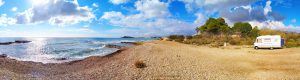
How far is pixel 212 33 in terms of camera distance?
425 feet

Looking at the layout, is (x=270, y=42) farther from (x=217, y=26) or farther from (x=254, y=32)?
(x=217, y=26)

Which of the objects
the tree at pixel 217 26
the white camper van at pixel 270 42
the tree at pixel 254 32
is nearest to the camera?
the white camper van at pixel 270 42

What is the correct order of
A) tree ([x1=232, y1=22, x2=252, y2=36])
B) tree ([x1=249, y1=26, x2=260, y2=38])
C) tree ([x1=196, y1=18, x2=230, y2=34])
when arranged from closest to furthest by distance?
tree ([x1=249, y1=26, x2=260, y2=38]) < tree ([x1=196, y1=18, x2=230, y2=34]) < tree ([x1=232, y1=22, x2=252, y2=36])

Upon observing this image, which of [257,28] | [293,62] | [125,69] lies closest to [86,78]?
[125,69]

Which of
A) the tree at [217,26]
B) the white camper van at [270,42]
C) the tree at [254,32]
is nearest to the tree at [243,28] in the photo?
the tree at [254,32]

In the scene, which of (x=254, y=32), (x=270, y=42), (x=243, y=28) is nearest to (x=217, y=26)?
(x=243, y=28)

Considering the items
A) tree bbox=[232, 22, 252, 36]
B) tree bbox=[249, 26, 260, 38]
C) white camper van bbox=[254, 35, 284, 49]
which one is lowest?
white camper van bbox=[254, 35, 284, 49]

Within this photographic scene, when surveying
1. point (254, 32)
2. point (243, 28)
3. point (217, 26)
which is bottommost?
point (254, 32)

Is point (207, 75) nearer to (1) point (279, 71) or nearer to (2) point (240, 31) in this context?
(1) point (279, 71)

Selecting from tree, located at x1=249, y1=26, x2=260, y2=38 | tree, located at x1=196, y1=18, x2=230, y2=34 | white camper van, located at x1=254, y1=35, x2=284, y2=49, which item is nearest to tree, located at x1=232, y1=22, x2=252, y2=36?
tree, located at x1=249, y1=26, x2=260, y2=38

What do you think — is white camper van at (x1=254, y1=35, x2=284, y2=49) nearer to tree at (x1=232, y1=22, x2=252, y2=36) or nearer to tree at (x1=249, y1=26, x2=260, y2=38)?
tree at (x1=249, y1=26, x2=260, y2=38)

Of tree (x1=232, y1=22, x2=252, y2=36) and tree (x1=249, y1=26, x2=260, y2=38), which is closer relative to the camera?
tree (x1=249, y1=26, x2=260, y2=38)

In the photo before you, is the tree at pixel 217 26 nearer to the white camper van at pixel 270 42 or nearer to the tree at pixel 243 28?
the tree at pixel 243 28

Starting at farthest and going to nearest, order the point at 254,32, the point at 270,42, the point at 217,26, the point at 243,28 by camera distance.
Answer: the point at 243,28
the point at 217,26
the point at 254,32
the point at 270,42
